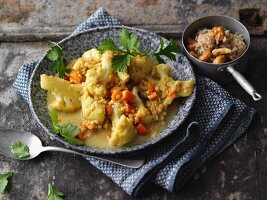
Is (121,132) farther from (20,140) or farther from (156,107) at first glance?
(20,140)

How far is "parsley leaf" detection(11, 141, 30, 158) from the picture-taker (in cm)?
229

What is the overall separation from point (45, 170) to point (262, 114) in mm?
957

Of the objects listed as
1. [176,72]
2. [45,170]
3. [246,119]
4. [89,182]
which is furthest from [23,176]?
[246,119]

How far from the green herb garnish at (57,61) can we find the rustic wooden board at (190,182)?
250 millimetres

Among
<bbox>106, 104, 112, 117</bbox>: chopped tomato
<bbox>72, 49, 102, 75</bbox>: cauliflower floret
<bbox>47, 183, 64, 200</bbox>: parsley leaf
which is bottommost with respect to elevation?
<bbox>47, 183, 64, 200</bbox>: parsley leaf

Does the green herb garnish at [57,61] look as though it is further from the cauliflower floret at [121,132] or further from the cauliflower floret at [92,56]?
the cauliflower floret at [121,132]

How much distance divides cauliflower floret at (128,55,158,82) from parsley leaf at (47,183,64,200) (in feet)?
1.84

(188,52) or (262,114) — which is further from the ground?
(188,52)

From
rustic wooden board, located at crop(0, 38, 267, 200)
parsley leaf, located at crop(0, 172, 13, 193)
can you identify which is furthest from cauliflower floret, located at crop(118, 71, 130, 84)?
parsley leaf, located at crop(0, 172, 13, 193)

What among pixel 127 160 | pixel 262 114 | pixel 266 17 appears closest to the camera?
pixel 127 160

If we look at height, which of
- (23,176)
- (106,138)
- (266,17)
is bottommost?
(23,176)

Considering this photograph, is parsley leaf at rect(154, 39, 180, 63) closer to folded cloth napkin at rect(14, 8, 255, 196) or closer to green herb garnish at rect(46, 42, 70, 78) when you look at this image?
folded cloth napkin at rect(14, 8, 255, 196)

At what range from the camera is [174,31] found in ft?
8.85

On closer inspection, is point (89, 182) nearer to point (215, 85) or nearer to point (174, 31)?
point (215, 85)
